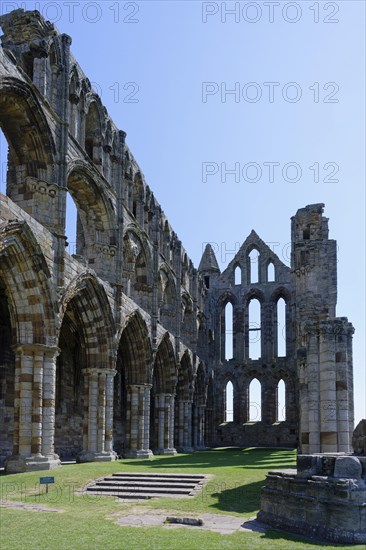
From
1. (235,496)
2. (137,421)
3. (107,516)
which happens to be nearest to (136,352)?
(137,421)

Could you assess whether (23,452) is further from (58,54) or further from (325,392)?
(58,54)

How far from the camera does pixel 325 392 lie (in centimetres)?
1403

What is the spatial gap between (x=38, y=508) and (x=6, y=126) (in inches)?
499

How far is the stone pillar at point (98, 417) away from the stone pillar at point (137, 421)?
4049 mm

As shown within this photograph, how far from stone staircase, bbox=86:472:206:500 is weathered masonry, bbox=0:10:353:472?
9.46ft

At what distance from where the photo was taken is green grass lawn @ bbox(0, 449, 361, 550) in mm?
9414

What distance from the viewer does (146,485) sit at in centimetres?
1683

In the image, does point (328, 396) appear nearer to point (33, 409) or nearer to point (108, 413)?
point (33, 409)

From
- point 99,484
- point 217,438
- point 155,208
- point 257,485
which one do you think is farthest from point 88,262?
point 217,438

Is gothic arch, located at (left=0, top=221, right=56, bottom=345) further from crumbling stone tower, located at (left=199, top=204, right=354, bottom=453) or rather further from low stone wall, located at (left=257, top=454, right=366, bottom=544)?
crumbling stone tower, located at (left=199, top=204, right=354, bottom=453)

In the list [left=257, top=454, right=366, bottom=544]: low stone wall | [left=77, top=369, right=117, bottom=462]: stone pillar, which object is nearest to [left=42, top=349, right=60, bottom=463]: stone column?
[left=77, top=369, right=117, bottom=462]: stone pillar

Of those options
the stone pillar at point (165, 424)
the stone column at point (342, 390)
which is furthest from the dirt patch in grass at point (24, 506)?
the stone pillar at point (165, 424)

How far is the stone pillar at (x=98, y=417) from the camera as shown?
2459 centimetres

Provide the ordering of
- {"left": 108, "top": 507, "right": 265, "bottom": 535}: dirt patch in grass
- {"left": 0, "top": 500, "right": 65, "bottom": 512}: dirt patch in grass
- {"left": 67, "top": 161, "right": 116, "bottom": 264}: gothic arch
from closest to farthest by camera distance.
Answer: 1. {"left": 108, "top": 507, "right": 265, "bottom": 535}: dirt patch in grass
2. {"left": 0, "top": 500, "right": 65, "bottom": 512}: dirt patch in grass
3. {"left": 67, "top": 161, "right": 116, "bottom": 264}: gothic arch
